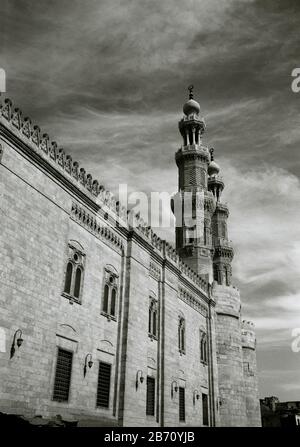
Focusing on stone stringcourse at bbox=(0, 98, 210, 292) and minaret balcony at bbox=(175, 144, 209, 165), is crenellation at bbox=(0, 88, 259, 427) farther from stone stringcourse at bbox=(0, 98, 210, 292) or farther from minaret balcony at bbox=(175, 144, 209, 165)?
minaret balcony at bbox=(175, 144, 209, 165)

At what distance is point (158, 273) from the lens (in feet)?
66.8

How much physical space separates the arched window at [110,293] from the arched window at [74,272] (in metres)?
1.53

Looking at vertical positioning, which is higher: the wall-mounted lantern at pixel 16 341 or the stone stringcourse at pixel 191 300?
the stone stringcourse at pixel 191 300

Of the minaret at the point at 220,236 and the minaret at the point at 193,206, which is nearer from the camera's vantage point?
the minaret at the point at 193,206

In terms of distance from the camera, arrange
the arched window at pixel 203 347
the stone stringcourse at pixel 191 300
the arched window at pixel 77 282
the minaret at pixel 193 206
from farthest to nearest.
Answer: the minaret at pixel 193 206 → the arched window at pixel 203 347 → the stone stringcourse at pixel 191 300 → the arched window at pixel 77 282

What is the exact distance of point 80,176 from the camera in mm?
15336

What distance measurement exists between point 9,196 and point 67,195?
290 centimetres

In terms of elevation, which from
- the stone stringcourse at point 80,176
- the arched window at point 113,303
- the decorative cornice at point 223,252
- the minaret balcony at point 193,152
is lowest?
the arched window at point 113,303

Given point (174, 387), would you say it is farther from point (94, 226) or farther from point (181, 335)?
point (94, 226)

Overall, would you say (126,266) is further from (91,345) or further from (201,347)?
(201,347)

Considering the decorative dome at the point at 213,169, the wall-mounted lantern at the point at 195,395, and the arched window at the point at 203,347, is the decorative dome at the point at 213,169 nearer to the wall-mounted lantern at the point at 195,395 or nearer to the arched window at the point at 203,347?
the arched window at the point at 203,347

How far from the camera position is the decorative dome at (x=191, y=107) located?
33.7 meters

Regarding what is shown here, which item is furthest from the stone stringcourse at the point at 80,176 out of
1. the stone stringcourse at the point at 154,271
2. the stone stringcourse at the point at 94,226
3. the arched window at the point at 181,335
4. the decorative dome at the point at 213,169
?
the decorative dome at the point at 213,169
